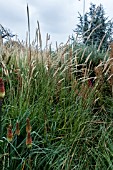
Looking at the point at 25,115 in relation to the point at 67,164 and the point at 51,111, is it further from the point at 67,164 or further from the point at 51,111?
the point at 67,164

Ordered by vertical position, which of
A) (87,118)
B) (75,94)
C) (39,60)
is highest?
(39,60)

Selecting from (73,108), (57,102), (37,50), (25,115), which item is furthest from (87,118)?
(37,50)

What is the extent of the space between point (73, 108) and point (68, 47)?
79 cm

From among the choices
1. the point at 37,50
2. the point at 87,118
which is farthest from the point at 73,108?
the point at 37,50

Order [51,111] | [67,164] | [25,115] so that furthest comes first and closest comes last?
[51,111] → [25,115] → [67,164]

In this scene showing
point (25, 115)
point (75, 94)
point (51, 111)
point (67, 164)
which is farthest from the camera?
point (75, 94)

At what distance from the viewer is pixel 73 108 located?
9.53 feet

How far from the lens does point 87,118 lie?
2.85 meters

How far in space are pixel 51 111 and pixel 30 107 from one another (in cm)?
20

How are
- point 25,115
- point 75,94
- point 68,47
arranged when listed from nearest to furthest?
1. point 25,115
2. point 75,94
3. point 68,47

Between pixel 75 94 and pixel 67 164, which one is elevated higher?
pixel 75 94

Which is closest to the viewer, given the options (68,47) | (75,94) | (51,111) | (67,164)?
(67,164)

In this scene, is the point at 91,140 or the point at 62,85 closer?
the point at 91,140

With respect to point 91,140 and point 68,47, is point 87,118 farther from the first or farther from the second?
point 68,47
